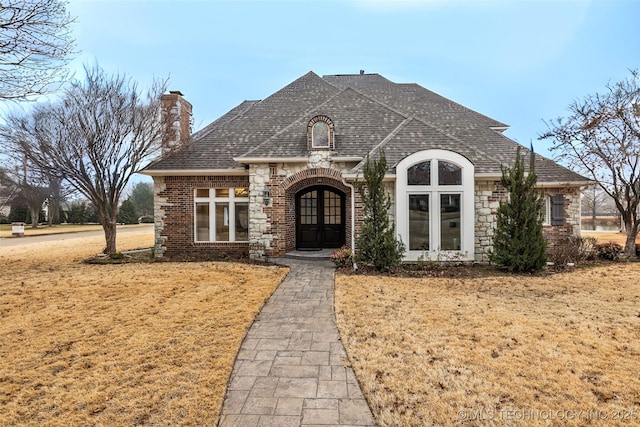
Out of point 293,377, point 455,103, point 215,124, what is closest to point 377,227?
point 293,377

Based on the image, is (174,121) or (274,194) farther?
(174,121)

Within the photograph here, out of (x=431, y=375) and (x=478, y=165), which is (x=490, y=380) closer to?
(x=431, y=375)

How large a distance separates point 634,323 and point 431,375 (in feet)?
13.9

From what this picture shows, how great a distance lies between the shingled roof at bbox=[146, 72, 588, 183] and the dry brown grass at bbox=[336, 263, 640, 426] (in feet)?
15.5

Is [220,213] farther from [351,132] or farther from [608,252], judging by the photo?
[608,252]

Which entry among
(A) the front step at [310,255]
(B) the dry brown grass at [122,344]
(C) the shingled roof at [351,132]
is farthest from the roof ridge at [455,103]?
(B) the dry brown grass at [122,344]

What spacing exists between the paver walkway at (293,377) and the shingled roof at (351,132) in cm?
601

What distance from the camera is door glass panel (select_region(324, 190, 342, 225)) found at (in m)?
13.1

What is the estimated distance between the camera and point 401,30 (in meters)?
17.4

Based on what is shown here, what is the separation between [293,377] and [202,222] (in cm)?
960

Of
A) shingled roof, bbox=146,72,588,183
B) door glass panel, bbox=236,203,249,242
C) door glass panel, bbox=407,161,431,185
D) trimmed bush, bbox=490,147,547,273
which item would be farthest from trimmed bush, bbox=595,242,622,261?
door glass panel, bbox=236,203,249,242

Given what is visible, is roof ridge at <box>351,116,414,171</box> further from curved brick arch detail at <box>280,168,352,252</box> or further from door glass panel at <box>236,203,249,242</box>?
door glass panel at <box>236,203,249,242</box>

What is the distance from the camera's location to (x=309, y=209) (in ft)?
43.0

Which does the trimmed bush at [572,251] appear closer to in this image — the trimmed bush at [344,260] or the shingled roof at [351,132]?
the shingled roof at [351,132]
